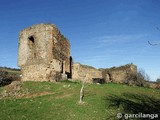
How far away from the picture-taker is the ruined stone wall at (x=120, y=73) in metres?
38.7

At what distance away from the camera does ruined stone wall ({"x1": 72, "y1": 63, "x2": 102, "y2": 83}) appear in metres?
35.4

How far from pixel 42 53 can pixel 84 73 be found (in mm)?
13592

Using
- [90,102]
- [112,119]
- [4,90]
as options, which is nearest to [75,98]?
[90,102]

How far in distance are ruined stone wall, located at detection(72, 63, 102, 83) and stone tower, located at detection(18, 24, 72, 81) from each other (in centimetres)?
571

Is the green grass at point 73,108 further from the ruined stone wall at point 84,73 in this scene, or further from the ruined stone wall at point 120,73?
the ruined stone wall at point 120,73

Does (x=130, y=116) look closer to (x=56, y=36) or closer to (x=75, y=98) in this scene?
(x=75, y=98)

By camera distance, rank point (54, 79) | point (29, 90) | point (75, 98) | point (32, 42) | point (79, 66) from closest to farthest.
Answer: point (75, 98) → point (29, 90) → point (54, 79) → point (32, 42) → point (79, 66)

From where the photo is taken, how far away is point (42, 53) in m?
26.4

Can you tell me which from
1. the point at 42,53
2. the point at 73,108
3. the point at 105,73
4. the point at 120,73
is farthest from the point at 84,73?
the point at 73,108

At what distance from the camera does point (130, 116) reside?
12.1 metres

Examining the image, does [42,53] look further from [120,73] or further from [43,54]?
[120,73]

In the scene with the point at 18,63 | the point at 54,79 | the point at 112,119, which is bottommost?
the point at 112,119

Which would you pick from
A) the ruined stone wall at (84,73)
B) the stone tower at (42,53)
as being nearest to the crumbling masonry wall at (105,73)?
the ruined stone wall at (84,73)

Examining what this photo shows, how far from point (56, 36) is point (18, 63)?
6.33 m
